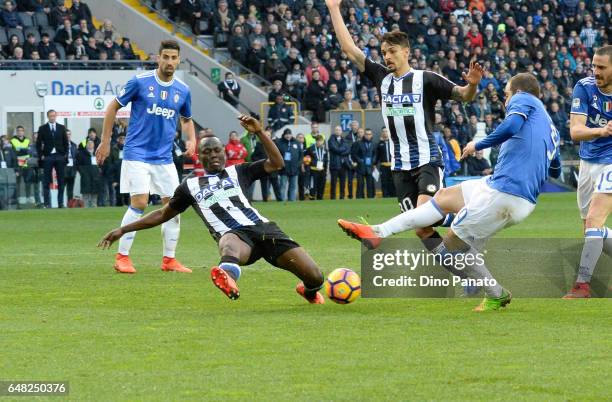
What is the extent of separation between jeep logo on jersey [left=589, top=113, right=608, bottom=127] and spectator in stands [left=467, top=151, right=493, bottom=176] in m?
21.9

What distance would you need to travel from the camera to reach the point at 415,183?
10906 mm

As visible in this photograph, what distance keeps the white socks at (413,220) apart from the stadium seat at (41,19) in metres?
23.4

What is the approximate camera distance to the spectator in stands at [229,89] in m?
33.9

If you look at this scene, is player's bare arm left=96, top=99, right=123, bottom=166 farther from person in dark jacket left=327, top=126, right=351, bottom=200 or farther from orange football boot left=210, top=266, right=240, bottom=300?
person in dark jacket left=327, top=126, right=351, bottom=200

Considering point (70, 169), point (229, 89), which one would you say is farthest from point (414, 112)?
point (229, 89)

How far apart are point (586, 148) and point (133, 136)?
5046mm

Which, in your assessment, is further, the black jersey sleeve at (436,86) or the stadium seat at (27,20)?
the stadium seat at (27,20)

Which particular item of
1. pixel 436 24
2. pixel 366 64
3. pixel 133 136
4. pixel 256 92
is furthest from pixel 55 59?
pixel 366 64

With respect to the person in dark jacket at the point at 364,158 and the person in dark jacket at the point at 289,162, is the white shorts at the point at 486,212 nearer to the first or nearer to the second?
the person in dark jacket at the point at 289,162

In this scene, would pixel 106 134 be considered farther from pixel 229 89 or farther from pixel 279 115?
pixel 229 89

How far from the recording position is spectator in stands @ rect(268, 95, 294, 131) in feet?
106

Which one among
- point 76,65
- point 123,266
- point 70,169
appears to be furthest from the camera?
point 76,65

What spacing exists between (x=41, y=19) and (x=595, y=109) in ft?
75.7

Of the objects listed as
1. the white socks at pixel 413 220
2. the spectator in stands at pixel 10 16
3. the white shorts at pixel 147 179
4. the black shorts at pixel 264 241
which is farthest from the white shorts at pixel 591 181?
the spectator in stands at pixel 10 16
